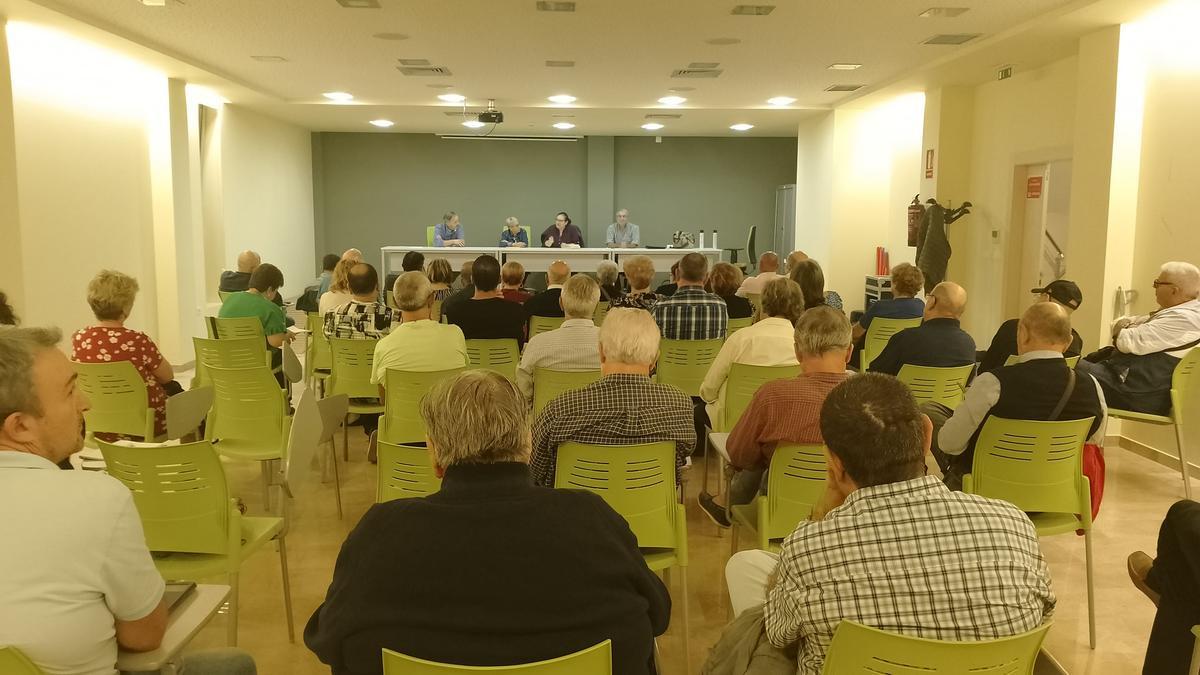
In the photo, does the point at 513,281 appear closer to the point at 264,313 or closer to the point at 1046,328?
the point at 264,313

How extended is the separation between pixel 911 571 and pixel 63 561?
1.54 m

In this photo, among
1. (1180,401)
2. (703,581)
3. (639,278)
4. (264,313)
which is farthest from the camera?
(639,278)

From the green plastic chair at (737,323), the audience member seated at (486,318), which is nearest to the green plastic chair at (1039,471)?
the green plastic chair at (737,323)

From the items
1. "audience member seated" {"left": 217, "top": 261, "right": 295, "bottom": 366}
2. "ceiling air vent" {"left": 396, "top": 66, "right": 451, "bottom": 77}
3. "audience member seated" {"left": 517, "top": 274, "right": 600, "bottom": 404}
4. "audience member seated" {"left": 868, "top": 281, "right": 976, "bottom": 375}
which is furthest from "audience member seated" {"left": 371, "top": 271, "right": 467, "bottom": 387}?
"ceiling air vent" {"left": 396, "top": 66, "right": 451, "bottom": 77}

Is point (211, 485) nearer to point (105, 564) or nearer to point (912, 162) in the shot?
point (105, 564)

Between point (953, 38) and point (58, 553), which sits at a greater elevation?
point (953, 38)

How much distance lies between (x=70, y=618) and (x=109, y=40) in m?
7.58

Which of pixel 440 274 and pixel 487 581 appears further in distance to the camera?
pixel 440 274

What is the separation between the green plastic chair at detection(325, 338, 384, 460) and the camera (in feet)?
17.3

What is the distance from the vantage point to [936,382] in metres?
4.63

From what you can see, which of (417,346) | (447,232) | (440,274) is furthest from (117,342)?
(447,232)

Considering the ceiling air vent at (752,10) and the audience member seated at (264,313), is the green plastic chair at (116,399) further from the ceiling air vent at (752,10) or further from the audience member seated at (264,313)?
the ceiling air vent at (752,10)

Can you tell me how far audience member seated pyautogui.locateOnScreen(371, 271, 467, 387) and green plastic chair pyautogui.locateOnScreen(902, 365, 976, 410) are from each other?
2291 millimetres

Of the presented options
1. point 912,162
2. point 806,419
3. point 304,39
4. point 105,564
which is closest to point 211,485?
point 105,564
